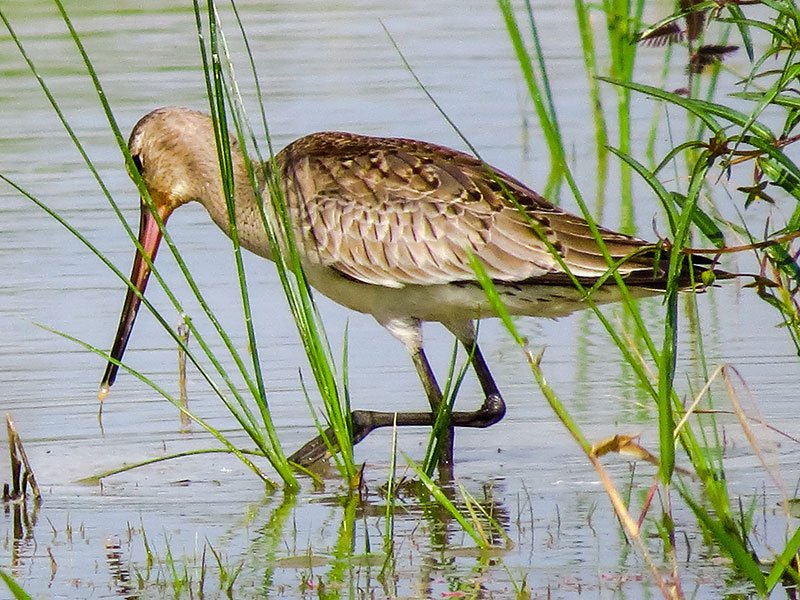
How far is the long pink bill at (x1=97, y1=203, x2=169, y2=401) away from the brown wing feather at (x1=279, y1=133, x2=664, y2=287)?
0.62 metres

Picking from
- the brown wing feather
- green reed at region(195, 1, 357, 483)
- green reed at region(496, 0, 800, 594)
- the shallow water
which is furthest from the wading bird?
green reed at region(496, 0, 800, 594)

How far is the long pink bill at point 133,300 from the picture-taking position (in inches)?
267

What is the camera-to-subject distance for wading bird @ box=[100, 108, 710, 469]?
6328 millimetres

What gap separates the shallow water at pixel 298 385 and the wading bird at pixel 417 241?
318mm

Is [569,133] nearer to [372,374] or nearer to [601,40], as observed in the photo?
[601,40]

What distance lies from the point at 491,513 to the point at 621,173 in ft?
16.9

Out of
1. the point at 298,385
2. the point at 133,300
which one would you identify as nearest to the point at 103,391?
the point at 133,300

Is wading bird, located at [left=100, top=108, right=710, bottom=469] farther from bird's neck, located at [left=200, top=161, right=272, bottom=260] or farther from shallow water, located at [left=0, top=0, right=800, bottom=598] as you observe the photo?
shallow water, located at [left=0, top=0, right=800, bottom=598]

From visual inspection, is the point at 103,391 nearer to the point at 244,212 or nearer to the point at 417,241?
the point at 244,212

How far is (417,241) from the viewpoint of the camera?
21.5ft

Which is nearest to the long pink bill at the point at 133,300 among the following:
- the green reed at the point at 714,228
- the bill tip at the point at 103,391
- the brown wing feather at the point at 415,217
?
the bill tip at the point at 103,391

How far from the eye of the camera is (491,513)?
5.43 m

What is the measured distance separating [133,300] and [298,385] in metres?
0.71

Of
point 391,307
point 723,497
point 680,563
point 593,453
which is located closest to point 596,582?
point 680,563
